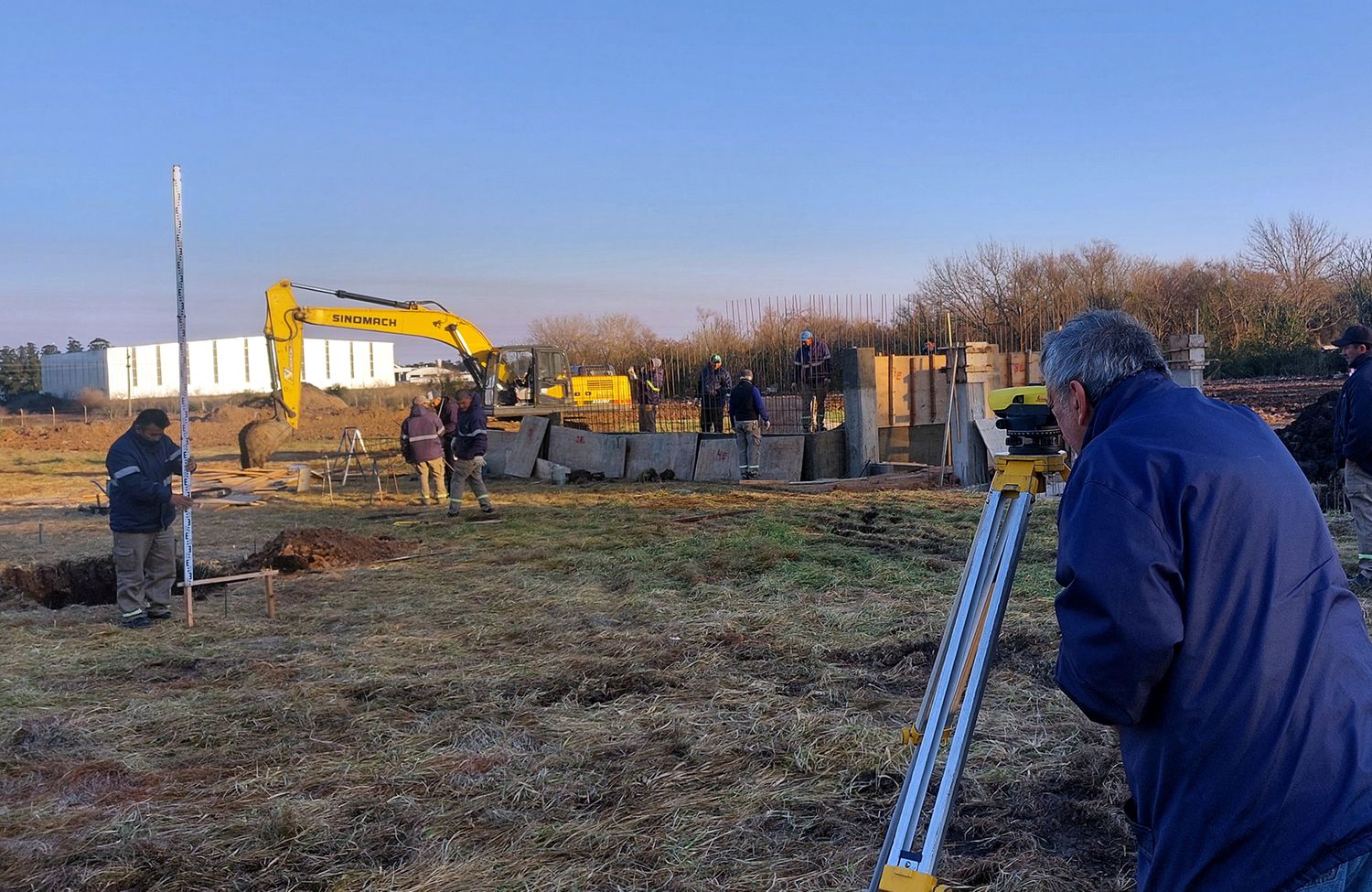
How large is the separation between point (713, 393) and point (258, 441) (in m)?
10.3

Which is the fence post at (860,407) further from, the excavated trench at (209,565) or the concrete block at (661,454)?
the excavated trench at (209,565)

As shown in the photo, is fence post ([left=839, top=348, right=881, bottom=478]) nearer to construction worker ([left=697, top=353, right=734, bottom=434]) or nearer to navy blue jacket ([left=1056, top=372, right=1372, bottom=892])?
construction worker ([left=697, top=353, right=734, bottom=434])

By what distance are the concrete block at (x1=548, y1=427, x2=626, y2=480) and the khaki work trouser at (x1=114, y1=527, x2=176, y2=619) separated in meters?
11.6

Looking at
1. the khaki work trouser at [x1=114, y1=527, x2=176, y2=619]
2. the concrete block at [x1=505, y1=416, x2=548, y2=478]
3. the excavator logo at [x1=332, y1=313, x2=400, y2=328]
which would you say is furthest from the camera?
the concrete block at [x1=505, y1=416, x2=548, y2=478]

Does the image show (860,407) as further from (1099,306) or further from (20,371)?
(20,371)

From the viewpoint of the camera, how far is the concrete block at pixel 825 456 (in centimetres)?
1780

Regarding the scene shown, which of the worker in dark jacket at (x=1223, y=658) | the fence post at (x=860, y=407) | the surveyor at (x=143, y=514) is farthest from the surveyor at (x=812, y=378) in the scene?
the worker in dark jacket at (x=1223, y=658)

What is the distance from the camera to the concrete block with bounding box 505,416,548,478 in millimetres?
21578

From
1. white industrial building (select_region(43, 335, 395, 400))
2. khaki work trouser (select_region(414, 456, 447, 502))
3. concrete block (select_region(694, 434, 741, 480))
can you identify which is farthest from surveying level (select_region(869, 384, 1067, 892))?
white industrial building (select_region(43, 335, 395, 400))

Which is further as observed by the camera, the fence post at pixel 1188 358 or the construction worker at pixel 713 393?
the construction worker at pixel 713 393

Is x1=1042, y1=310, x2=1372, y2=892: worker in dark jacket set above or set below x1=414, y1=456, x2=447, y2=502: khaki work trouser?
above

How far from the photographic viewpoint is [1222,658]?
78.1 inches

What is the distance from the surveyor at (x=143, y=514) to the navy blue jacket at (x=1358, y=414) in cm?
943

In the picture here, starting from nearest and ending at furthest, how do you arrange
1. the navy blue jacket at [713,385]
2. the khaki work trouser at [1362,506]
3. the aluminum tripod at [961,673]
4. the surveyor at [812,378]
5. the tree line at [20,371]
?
1. the aluminum tripod at [961,673]
2. the khaki work trouser at [1362,506]
3. the surveyor at [812,378]
4. the navy blue jacket at [713,385]
5. the tree line at [20,371]
